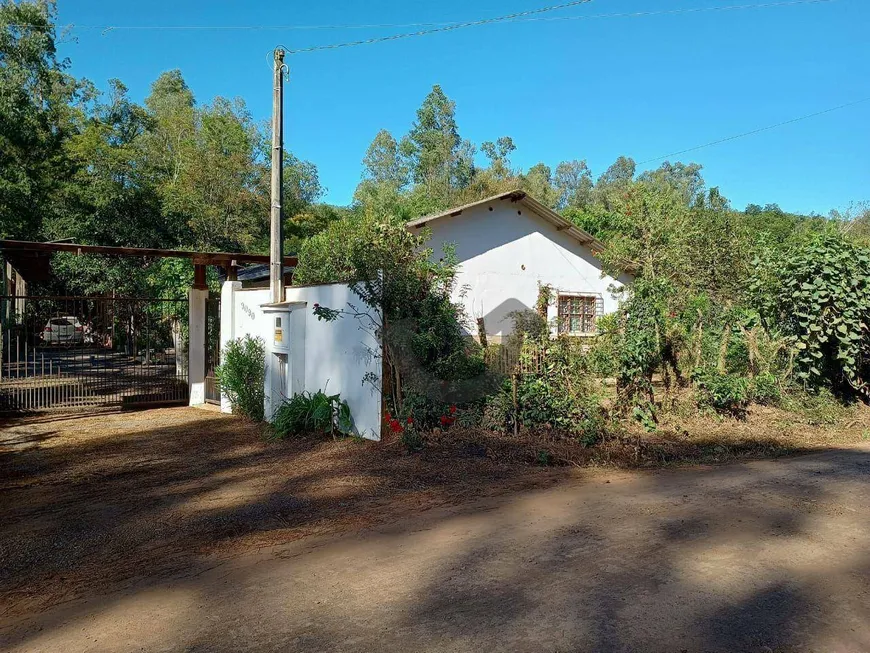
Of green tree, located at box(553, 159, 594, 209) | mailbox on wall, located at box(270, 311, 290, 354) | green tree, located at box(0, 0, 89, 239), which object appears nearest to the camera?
mailbox on wall, located at box(270, 311, 290, 354)

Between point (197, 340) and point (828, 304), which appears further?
point (197, 340)

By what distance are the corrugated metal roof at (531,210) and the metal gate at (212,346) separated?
16.9 ft

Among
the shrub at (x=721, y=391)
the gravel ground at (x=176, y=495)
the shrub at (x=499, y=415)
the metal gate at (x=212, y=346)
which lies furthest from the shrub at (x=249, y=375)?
the shrub at (x=721, y=391)

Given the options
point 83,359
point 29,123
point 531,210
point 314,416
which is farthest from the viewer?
point 29,123

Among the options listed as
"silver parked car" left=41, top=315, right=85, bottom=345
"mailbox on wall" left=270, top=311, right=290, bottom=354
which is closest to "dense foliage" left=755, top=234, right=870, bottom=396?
"mailbox on wall" left=270, top=311, right=290, bottom=354

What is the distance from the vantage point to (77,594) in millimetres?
4242

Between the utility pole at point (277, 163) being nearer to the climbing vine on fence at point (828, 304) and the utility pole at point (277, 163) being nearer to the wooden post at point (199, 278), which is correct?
the wooden post at point (199, 278)

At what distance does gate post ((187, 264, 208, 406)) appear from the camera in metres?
13.5

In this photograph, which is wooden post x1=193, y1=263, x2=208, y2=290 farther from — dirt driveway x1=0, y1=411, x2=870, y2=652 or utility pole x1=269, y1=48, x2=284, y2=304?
dirt driveway x1=0, y1=411, x2=870, y2=652

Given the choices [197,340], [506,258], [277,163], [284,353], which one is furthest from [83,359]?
[506,258]

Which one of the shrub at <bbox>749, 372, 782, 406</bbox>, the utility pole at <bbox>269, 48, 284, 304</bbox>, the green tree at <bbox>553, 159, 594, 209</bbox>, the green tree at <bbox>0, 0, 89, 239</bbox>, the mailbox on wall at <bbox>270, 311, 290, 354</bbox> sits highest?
the green tree at <bbox>553, 159, 594, 209</bbox>

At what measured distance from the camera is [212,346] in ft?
44.4

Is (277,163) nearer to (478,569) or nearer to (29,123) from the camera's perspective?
(478,569)

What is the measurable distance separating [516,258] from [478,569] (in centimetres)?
1476
